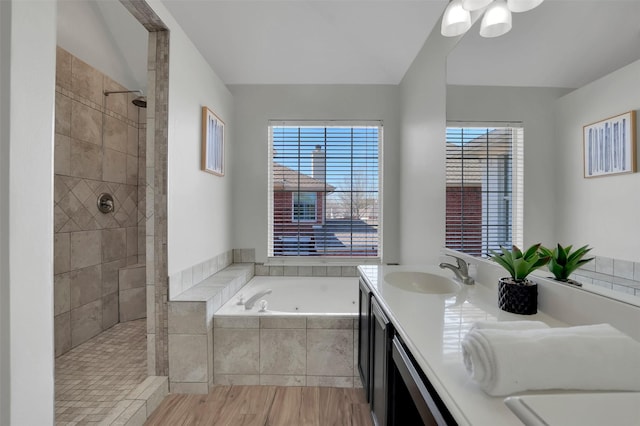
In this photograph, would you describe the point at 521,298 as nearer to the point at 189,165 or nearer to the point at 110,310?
the point at 189,165

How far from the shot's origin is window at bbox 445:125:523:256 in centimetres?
129

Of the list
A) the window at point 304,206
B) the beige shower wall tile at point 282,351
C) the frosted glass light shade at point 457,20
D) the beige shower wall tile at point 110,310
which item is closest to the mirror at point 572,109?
the frosted glass light shade at point 457,20

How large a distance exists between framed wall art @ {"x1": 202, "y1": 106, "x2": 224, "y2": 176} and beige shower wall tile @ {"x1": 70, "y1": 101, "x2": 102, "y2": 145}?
104cm

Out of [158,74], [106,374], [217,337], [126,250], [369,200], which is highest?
[158,74]

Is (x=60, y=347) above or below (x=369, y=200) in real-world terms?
below

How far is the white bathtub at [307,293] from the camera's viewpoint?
273 cm

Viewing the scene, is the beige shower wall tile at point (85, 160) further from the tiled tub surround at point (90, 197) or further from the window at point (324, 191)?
the window at point (324, 191)

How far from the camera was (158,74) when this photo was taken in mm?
1888

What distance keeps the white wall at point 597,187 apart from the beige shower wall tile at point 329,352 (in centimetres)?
143

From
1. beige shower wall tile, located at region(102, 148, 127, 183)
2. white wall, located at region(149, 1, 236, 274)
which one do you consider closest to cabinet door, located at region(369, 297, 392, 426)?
white wall, located at region(149, 1, 236, 274)

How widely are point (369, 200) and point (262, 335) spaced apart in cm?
176

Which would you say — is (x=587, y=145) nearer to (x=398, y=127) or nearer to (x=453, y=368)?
(x=453, y=368)

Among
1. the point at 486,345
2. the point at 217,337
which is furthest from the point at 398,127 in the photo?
the point at 486,345

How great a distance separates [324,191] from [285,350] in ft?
5.44
